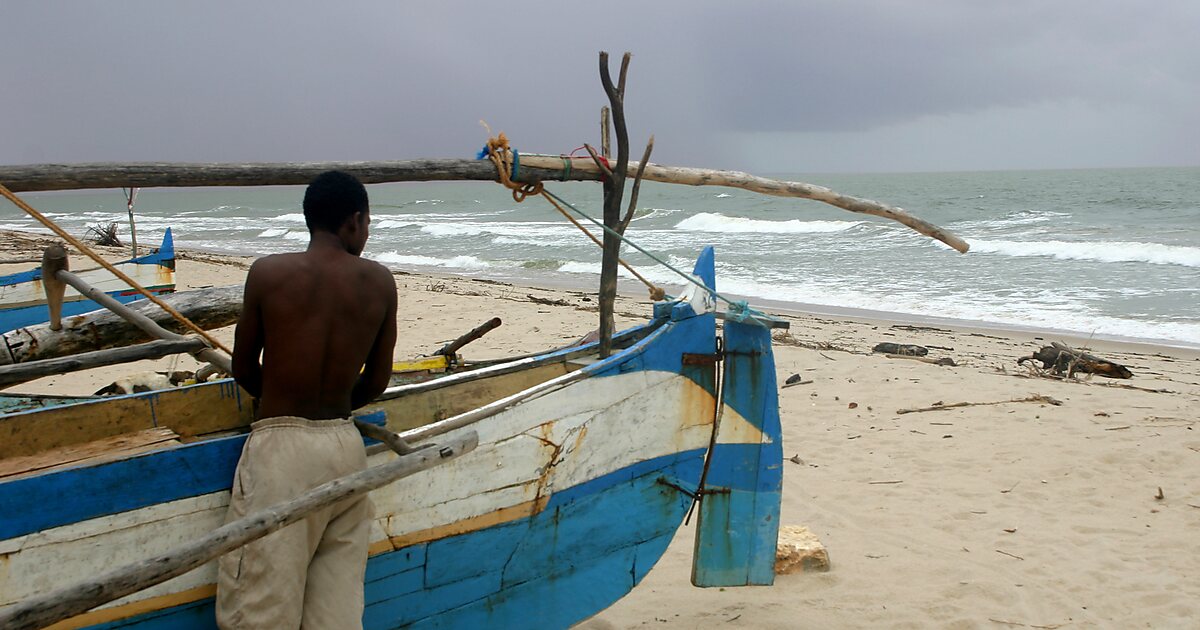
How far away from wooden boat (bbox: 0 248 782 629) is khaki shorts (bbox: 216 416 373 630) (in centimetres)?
13

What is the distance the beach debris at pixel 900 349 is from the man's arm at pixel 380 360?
27.4 feet

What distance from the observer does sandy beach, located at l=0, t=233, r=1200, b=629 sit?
14.3ft

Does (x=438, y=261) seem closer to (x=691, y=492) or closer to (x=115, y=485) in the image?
(x=691, y=492)

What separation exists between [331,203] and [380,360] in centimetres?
50

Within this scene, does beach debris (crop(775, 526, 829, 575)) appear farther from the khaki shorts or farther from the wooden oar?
the wooden oar

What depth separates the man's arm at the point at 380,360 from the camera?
103 inches

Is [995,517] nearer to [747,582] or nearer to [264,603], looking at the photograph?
[747,582]

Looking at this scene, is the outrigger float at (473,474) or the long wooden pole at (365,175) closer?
the outrigger float at (473,474)

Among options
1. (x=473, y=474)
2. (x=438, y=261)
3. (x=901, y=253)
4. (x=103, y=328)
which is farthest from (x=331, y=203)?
(x=438, y=261)

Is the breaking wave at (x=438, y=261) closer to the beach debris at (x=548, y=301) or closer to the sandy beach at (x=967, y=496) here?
the beach debris at (x=548, y=301)

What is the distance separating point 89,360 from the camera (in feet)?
10.8

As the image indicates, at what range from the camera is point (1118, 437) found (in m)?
6.79

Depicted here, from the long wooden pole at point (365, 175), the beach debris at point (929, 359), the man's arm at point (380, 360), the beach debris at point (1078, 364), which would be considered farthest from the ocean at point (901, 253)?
the man's arm at point (380, 360)

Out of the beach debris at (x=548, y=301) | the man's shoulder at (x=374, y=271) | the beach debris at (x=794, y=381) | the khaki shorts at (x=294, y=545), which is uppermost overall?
the man's shoulder at (x=374, y=271)
